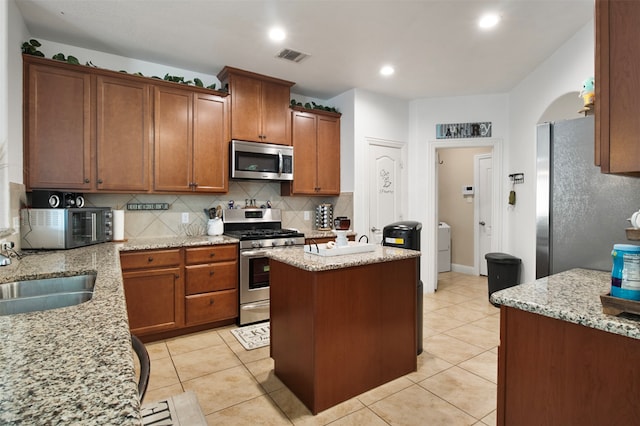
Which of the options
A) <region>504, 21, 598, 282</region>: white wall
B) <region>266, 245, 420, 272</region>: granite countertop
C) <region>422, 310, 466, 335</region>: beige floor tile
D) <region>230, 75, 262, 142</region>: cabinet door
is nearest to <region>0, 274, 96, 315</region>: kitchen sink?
<region>266, 245, 420, 272</region>: granite countertop

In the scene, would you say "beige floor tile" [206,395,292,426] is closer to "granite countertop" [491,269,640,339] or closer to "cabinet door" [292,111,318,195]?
"granite countertop" [491,269,640,339]

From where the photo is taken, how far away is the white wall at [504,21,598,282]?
298 centimetres

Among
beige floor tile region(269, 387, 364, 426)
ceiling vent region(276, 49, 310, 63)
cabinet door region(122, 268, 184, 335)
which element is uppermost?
ceiling vent region(276, 49, 310, 63)

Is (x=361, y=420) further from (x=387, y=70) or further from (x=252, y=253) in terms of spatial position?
(x=387, y=70)

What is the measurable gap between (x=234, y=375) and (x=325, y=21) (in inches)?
115

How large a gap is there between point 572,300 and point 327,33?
8.89ft

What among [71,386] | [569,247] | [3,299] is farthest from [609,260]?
[3,299]

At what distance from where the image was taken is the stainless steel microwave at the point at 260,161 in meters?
3.70

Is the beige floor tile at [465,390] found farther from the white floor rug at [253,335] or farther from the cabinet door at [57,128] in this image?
the cabinet door at [57,128]

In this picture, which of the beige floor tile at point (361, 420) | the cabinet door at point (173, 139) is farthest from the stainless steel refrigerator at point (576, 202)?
the cabinet door at point (173, 139)

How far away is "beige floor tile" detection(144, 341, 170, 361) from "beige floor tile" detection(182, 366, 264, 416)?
57 cm

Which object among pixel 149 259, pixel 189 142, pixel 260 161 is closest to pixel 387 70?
pixel 260 161

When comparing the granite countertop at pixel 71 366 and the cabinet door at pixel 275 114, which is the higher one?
the cabinet door at pixel 275 114

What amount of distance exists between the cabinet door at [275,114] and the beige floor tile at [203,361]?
233 cm
